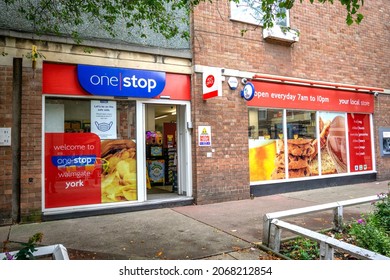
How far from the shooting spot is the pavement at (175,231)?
4246mm

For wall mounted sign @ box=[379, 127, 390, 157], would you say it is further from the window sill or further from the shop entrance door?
the shop entrance door

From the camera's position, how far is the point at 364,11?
10984mm

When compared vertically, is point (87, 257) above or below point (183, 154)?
below

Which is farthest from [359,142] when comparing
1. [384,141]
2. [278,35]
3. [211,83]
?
[211,83]

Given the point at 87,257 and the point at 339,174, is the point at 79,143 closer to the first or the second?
the point at 87,257

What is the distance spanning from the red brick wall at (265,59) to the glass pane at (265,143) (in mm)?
402

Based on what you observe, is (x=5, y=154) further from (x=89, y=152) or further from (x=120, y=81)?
(x=120, y=81)

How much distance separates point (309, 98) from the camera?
9594mm

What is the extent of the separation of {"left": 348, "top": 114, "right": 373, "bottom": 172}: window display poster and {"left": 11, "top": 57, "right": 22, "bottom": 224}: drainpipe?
996 cm

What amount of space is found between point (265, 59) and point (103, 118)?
193 inches

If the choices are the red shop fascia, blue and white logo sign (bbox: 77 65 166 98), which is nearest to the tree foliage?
blue and white logo sign (bbox: 77 65 166 98)

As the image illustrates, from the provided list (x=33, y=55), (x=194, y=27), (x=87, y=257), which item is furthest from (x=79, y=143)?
(x=194, y=27)

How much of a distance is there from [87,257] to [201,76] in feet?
16.9
